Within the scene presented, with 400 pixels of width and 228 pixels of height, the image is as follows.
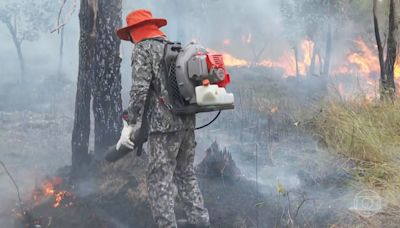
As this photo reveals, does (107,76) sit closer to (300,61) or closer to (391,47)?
(391,47)

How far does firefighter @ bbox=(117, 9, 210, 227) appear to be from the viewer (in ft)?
12.2

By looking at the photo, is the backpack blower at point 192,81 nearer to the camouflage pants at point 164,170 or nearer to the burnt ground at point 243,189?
the camouflage pants at point 164,170

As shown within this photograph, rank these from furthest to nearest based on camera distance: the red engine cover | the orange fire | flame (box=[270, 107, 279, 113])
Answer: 1. flame (box=[270, 107, 279, 113])
2. the orange fire
3. the red engine cover

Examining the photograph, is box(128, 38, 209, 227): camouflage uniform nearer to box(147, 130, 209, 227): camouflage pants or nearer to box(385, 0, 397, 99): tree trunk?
box(147, 130, 209, 227): camouflage pants

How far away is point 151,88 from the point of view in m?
3.85

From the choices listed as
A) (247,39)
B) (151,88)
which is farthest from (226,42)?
(151,88)

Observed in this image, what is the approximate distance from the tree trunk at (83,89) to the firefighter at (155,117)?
6.90ft

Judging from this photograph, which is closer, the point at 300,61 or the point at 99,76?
the point at 99,76

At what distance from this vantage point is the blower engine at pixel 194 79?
347cm

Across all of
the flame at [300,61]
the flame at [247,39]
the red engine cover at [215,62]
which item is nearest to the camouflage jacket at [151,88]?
the red engine cover at [215,62]

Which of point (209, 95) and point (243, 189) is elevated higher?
point (209, 95)

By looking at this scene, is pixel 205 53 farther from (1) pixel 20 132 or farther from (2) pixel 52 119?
(2) pixel 52 119

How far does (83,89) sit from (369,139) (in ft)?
13.5

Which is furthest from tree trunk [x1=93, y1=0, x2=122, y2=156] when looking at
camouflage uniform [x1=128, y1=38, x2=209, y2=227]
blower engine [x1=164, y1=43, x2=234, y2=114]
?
blower engine [x1=164, y1=43, x2=234, y2=114]
